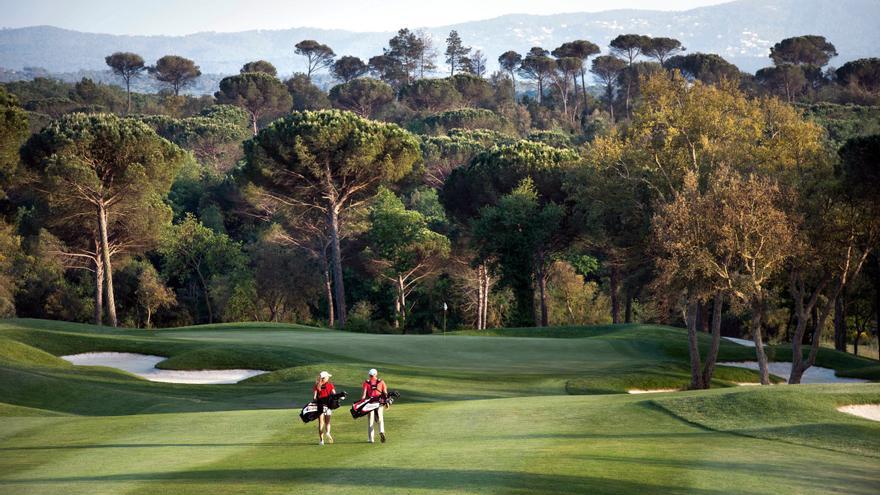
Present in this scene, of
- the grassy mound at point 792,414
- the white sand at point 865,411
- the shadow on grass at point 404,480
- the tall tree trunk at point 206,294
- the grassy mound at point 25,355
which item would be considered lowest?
the tall tree trunk at point 206,294

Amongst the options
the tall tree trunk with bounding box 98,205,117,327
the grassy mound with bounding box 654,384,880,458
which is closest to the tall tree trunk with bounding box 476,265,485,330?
the tall tree trunk with bounding box 98,205,117,327

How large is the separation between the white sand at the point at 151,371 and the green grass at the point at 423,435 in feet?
2.01

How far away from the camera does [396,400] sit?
32750 millimetres

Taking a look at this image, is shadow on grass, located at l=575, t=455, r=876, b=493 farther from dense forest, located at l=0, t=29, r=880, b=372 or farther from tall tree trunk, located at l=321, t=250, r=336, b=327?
tall tree trunk, located at l=321, t=250, r=336, b=327

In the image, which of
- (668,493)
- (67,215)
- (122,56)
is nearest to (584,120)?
(122,56)

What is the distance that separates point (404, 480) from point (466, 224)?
62868mm

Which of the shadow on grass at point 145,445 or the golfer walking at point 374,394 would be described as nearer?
the shadow on grass at point 145,445

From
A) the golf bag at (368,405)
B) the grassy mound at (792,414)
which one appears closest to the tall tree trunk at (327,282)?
the grassy mound at (792,414)

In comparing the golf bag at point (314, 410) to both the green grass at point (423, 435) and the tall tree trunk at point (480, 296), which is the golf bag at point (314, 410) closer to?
the green grass at point (423, 435)

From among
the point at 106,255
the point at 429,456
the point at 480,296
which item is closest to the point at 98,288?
the point at 106,255

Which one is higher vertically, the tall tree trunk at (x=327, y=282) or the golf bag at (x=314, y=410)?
the golf bag at (x=314, y=410)

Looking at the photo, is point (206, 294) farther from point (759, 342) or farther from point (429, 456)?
point (429, 456)

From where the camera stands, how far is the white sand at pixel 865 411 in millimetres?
24531

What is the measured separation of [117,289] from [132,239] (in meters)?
10.3
